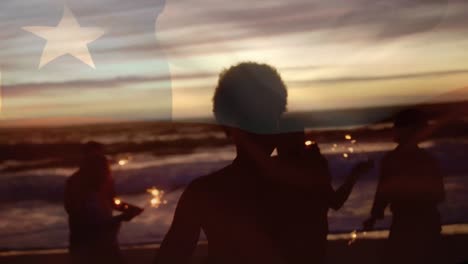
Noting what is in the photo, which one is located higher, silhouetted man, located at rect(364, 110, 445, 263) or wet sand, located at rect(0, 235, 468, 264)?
silhouetted man, located at rect(364, 110, 445, 263)

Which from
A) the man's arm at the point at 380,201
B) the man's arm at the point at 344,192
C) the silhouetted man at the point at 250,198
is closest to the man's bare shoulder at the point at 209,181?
the silhouetted man at the point at 250,198

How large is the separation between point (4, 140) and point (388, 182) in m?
1.07

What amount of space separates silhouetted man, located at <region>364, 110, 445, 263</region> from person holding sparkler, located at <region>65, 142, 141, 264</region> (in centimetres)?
69

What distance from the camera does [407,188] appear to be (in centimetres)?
288

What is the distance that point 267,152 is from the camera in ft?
9.25

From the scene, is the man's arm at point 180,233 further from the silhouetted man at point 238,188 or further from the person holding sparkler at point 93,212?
the person holding sparkler at point 93,212

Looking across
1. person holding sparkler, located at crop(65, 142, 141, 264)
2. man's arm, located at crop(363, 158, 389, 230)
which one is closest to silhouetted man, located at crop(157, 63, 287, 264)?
person holding sparkler, located at crop(65, 142, 141, 264)

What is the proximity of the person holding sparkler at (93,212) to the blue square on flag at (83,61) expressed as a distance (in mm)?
133

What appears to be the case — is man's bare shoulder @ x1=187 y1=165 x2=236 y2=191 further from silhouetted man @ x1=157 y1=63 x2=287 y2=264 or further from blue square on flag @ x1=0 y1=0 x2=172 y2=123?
blue square on flag @ x1=0 y1=0 x2=172 y2=123

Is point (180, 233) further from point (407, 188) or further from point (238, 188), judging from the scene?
point (407, 188)

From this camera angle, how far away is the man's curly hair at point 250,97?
2.80 metres

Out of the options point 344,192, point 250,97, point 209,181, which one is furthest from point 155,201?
point 344,192

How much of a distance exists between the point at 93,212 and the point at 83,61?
0.42m

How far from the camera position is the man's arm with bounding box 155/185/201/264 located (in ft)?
9.20
